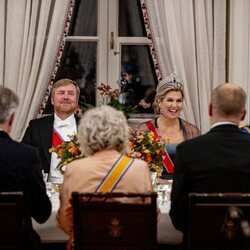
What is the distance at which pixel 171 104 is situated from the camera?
13.9 ft

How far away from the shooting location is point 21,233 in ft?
7.86

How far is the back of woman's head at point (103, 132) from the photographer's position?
2.48 meters

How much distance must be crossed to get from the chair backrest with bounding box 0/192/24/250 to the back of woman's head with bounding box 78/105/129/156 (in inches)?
14.2

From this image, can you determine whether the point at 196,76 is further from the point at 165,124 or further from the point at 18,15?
the point at 18,15

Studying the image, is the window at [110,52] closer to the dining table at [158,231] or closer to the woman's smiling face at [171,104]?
the woman's smiling face at [171,104]

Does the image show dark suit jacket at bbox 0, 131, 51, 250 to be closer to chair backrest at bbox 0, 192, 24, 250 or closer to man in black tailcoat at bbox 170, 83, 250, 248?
chair backrest at bbox 0, 192, 24, 250

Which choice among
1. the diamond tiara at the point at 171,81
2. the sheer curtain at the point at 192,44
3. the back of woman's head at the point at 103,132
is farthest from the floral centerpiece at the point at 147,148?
the sheer curtain at the point at 192,44

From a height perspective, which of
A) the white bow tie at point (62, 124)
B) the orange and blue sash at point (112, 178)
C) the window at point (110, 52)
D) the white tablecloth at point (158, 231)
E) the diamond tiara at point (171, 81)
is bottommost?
the white tablecloth at point (158, 231)

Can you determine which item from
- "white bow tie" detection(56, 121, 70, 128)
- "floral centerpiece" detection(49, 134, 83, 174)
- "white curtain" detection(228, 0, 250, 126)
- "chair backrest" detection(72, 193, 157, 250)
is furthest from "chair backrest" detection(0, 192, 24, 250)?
"white curtain" detection(228, 0, 250, 126)

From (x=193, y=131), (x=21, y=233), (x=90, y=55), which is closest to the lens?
(x=21, y=233)

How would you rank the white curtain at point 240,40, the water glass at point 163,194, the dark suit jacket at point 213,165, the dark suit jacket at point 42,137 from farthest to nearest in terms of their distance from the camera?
the white curtain at point 240,40
the dark suit jacket at point 42,137
the water glass at point 163,194
the dark suit jacket at point 213,165

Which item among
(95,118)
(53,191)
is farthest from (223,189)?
(53,191)

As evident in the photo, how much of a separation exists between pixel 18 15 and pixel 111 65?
0.85 meters

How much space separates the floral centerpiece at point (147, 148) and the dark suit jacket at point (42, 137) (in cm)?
105
